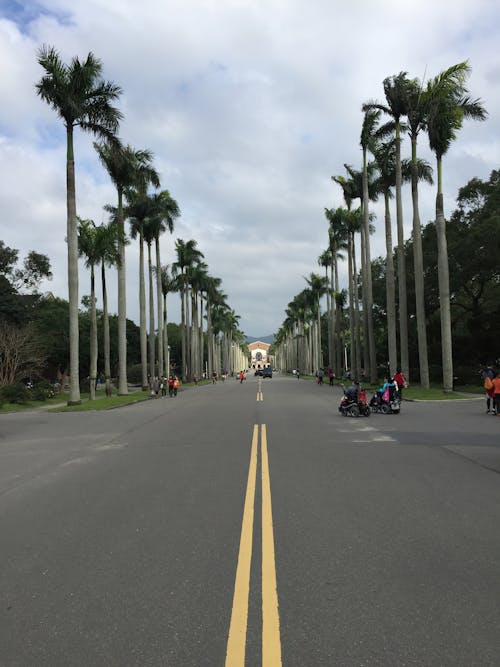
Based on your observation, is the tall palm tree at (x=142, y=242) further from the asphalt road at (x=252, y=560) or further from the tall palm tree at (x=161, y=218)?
the asphalt road at (x=252, y=560)

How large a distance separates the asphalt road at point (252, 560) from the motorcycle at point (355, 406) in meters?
8.21

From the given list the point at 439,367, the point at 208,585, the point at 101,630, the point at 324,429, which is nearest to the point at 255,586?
the point at 208,585

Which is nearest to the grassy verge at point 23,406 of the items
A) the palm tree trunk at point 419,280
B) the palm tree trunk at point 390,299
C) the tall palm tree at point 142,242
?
the tall palm tree at point 142,242

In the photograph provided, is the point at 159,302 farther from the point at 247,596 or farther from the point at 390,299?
the point at 247,596

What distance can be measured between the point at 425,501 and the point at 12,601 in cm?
496

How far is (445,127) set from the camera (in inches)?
1216

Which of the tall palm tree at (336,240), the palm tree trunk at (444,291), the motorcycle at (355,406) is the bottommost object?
the motorcycle at (355,406)

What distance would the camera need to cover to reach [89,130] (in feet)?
94.3

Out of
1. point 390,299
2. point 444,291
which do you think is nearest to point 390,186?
point 390,299

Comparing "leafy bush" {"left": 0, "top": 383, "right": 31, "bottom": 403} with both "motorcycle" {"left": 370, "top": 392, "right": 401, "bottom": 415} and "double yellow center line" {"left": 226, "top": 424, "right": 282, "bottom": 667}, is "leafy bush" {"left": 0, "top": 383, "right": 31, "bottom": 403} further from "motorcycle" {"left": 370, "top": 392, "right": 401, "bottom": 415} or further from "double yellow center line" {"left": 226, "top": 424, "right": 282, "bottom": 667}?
"double yellow center line" {"left": 226, "top": 424, "right": 282, "bottom": 667}

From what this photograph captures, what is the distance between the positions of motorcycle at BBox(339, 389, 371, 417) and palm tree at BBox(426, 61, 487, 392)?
1256cm

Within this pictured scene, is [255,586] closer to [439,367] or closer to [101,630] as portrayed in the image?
[101,630]

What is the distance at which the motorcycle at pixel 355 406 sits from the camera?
19516mm

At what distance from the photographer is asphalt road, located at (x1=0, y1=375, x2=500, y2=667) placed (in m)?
3.58
